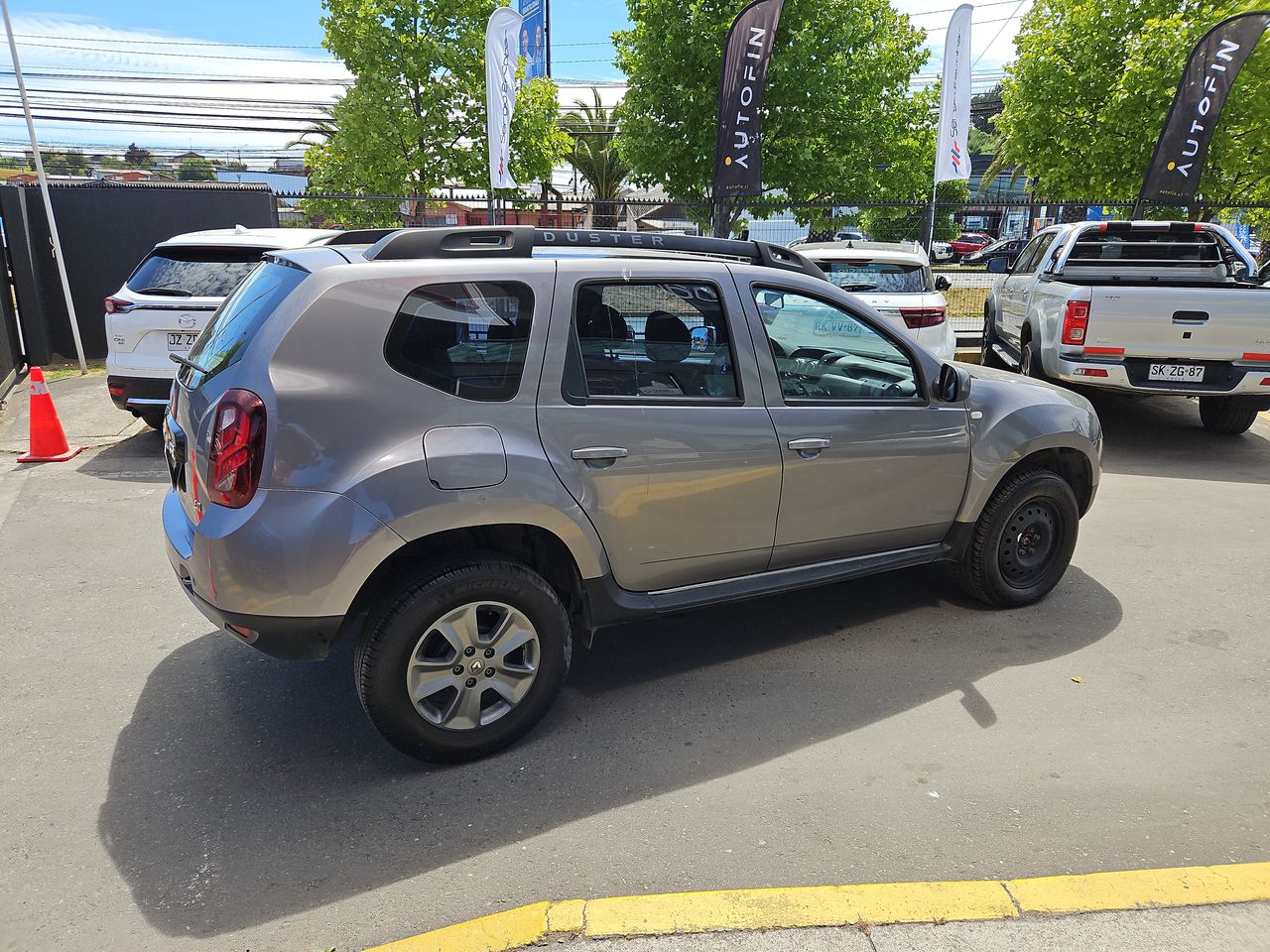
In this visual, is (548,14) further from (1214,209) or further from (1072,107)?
(1214,209)

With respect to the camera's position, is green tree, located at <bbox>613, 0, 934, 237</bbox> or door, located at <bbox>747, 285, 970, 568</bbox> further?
green tree, located at <bbox>613, 0, 934, 237</bbox>

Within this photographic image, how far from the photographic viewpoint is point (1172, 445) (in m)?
8.48

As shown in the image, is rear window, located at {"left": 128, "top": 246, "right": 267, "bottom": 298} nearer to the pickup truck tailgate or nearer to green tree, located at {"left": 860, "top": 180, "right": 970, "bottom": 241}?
the pickup truck tailgate

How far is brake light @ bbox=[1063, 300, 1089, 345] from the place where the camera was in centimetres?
760

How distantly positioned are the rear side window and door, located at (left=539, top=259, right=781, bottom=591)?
14 cm

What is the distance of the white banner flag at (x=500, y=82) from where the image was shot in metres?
12.9

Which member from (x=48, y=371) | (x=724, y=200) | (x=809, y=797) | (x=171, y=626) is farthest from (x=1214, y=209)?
(x=48, y=371)

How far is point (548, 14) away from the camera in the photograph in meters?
28.6

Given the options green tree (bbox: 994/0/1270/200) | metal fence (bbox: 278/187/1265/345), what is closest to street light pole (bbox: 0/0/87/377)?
metal fence (bbox: 278/187/1265/345)

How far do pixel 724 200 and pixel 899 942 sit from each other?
12663 mm

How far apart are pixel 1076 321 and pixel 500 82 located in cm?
908

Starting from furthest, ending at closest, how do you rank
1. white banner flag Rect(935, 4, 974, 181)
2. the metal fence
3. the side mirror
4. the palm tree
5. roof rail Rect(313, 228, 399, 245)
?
the palm tree, the metal fence, white banner flag Rect(935, 4, 974, 181), the side mirror, roof rail Rect(313, 228, 399, 245)

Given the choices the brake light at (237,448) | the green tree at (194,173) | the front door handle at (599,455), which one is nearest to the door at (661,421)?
the front door handle at (599,455)

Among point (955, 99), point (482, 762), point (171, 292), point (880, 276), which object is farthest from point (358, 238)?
point (955, 99)
